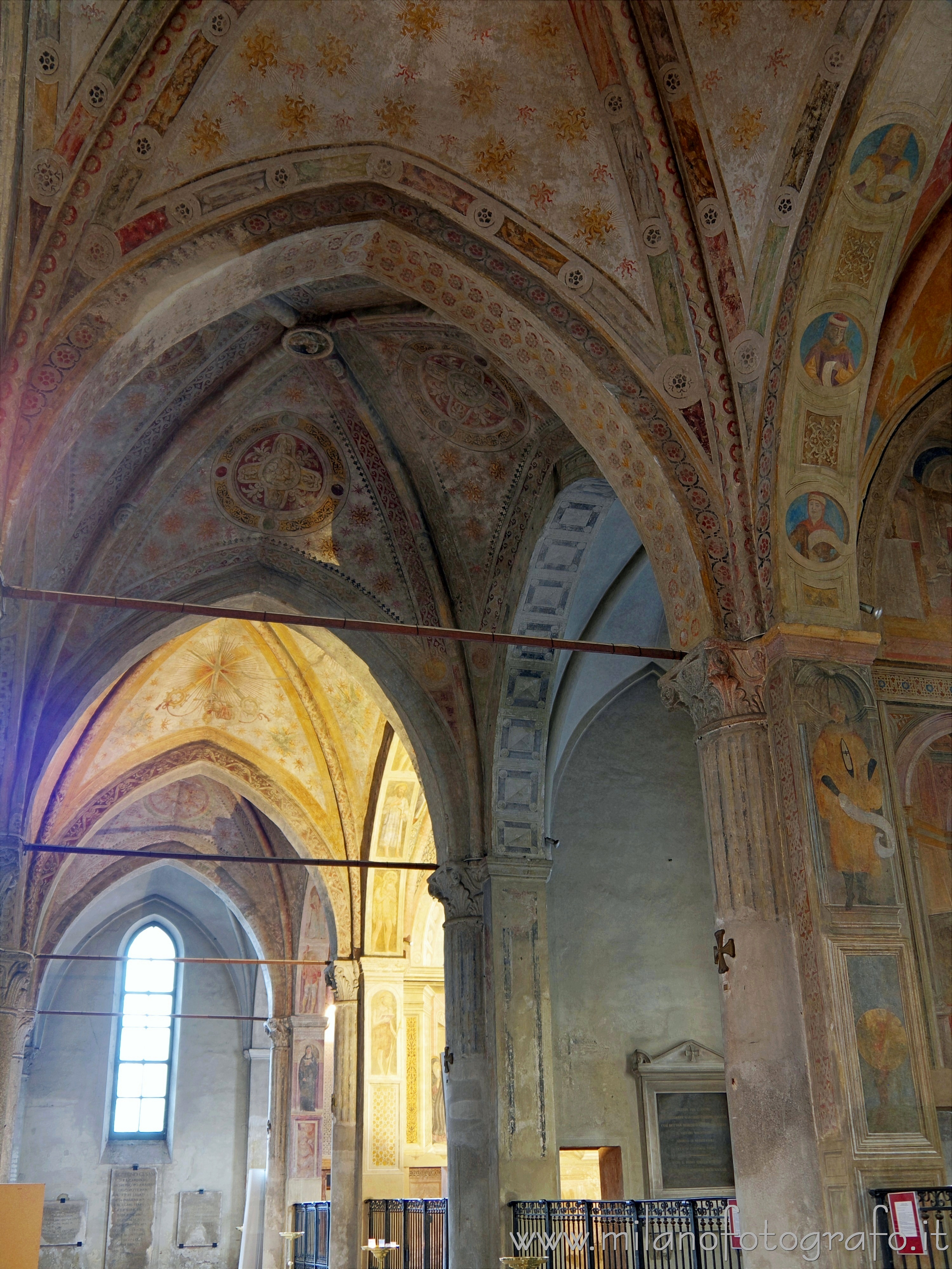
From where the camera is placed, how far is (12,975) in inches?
558

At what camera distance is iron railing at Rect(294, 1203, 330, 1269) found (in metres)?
15.8

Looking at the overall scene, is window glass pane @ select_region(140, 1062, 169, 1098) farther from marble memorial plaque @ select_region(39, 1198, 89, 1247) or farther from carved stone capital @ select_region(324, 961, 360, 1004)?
carved stone capital @ select_region(324, 961, 360, 1004)

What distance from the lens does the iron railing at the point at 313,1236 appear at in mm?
15750

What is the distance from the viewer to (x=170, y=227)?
309 inches

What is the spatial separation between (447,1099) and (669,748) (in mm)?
5223

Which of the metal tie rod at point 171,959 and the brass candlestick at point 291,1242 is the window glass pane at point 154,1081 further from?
the brass candlestick at point 291,1242

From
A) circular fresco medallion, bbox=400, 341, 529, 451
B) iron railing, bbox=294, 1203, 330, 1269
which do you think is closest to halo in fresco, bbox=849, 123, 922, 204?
circular fresco medallion, bbox=400, 341, 529, 451

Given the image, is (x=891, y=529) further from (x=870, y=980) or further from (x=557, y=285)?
(x=870, y=980)

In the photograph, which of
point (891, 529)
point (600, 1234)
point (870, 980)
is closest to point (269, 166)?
point (891, 529)

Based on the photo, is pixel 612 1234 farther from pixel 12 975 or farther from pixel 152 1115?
pixel 152 1115

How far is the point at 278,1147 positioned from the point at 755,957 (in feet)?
50.9

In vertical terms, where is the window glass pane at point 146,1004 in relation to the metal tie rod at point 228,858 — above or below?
above

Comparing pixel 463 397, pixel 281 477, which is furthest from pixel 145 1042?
pixel 463 397

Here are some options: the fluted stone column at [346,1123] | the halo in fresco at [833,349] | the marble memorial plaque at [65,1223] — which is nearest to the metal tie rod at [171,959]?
the fluted stone column at [346,1123]
